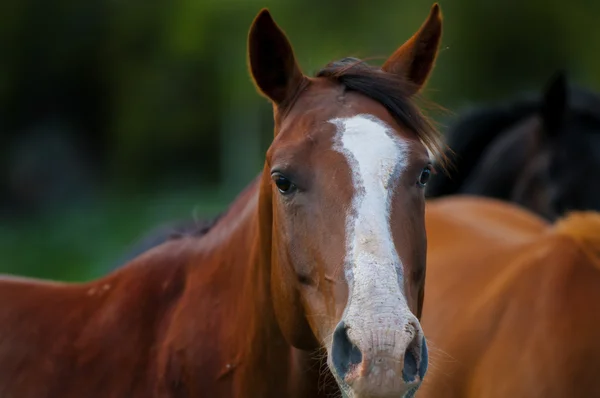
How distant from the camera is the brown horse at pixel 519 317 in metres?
3.74

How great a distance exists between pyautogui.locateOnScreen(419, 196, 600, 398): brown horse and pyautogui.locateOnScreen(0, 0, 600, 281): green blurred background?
517 inches

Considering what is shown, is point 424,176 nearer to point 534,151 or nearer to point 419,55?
point 419,55

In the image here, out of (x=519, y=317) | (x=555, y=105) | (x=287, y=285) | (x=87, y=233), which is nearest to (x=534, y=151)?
(x=555, y=105)

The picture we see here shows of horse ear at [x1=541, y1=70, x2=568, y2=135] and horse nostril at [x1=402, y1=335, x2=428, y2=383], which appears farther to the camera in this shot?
horse ear at [x1=541, y1=70, x2=568, y2=135]

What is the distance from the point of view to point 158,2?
24109 millimetres

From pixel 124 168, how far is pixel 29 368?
21.4 meters

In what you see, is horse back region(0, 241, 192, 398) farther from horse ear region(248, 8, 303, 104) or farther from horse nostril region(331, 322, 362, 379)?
horse nostril region(331, 322, 362, 379)

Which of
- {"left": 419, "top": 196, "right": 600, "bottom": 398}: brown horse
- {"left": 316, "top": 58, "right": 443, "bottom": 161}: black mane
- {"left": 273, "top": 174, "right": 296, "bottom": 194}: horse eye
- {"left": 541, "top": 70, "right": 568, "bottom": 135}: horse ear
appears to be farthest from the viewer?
{"left": 541, "top": 70, "right": 568, "bottom": 135}: horse ear

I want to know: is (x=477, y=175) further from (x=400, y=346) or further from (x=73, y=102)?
(x=73, y=102)

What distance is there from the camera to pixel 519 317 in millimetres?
3998

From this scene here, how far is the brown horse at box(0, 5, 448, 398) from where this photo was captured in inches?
104

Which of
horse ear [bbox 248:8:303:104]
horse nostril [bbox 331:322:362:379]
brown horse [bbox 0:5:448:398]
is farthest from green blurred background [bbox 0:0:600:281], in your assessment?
horse nostril [bbox 331:322:362:379]

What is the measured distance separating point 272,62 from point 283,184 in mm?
491

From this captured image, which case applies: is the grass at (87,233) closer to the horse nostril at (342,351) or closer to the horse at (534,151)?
the horse at (534,151)
